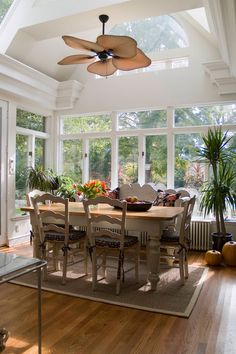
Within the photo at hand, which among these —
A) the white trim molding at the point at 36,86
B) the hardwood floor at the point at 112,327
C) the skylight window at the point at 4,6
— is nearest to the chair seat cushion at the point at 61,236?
the hardwood floor at the point at 112,327

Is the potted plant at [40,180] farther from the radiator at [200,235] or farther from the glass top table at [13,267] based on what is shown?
the glass top table at [13,267]

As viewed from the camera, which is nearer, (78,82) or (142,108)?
(142,108)

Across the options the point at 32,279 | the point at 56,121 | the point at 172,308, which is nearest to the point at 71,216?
the point at 32,279

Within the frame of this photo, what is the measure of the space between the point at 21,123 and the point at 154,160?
2.61 meters

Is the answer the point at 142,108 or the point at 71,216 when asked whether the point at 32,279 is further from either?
the point at 142,108

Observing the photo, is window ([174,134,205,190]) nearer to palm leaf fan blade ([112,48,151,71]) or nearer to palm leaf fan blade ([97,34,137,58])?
palm leaf fan blade ([112,48,151,71])

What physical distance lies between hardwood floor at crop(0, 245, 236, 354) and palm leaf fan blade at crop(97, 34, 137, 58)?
251cm

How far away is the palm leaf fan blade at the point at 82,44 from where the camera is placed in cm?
312

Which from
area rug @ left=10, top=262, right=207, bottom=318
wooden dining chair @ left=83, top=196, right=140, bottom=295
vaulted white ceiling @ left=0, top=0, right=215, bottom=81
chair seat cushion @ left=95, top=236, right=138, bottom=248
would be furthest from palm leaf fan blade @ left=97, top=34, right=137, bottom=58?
area rug @ left=10, top=262, right=207, bottom=318

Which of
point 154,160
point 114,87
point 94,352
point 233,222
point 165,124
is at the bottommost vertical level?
point 94,352

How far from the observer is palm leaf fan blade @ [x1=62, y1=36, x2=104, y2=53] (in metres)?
3.12

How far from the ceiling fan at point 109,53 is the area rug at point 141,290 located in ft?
8.13

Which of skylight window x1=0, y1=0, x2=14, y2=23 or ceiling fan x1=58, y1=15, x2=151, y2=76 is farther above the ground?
skylight window x1=0, y1=0, x2=14, y2=23

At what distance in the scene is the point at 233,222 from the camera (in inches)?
197
